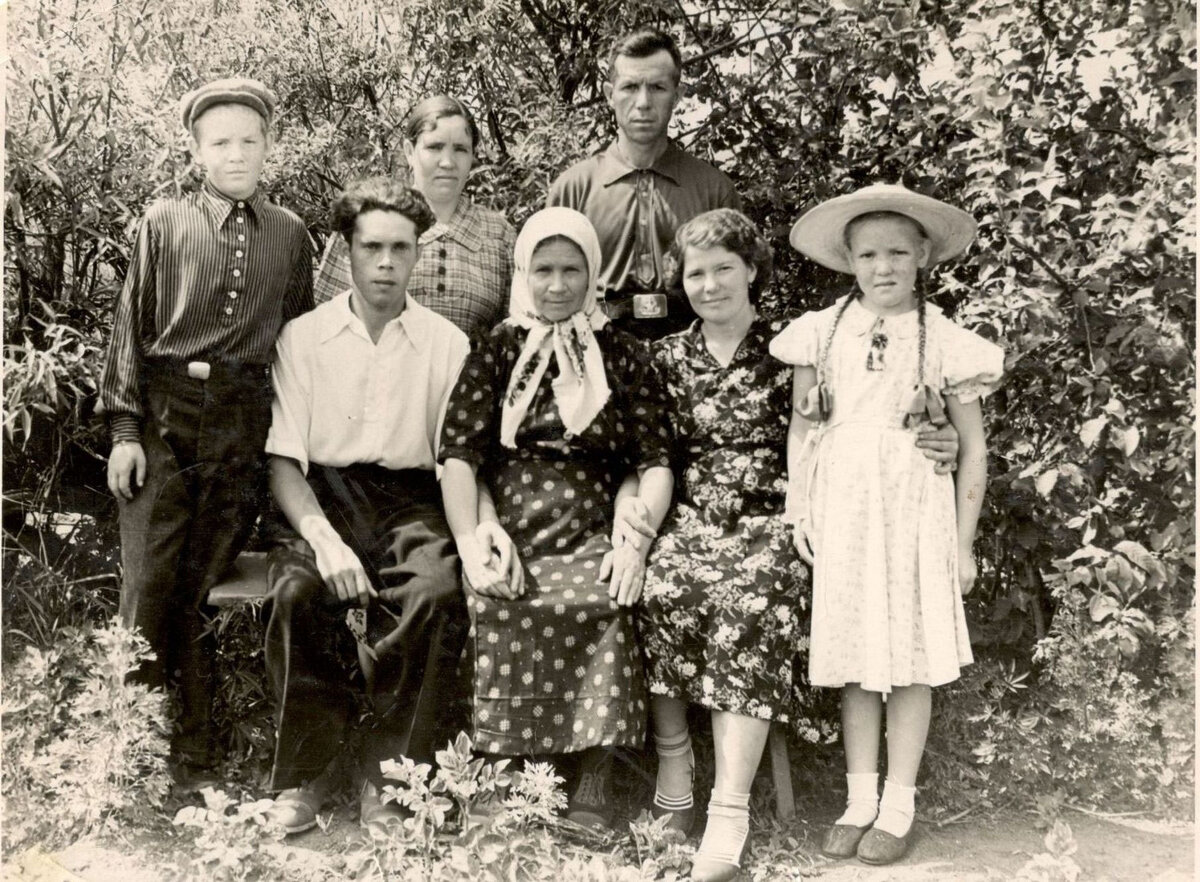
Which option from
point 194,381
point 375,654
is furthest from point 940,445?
point 194,381

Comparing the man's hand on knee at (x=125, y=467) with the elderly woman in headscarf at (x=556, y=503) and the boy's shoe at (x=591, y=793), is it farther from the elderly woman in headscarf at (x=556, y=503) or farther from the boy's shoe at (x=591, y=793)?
the boy's shoe at (x=591, y=793)

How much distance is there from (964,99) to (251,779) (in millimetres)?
3222

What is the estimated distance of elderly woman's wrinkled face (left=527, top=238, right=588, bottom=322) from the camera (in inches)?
135

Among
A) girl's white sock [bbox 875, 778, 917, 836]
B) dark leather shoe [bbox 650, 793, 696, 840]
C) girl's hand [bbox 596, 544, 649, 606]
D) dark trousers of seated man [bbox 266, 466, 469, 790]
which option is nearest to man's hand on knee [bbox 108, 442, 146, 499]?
dark trousers of seated man [bbox 266, 466, 469, 790]

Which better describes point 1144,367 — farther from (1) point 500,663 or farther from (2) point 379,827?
(2) point 379,827

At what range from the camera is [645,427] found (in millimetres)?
3529

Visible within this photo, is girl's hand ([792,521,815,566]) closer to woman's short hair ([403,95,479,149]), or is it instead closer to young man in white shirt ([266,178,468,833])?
young man in white shirt ([266,178,468,833])

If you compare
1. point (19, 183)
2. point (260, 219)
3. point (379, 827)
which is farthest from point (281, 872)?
point (19, 183)

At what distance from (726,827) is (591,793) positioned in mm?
415

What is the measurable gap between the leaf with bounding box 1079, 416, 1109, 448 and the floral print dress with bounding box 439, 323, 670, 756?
4.15ft

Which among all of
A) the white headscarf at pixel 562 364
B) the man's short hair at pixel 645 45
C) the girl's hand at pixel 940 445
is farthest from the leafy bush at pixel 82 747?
the man's short hair at pixel 645 45

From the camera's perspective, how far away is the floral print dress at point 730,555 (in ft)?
10.5

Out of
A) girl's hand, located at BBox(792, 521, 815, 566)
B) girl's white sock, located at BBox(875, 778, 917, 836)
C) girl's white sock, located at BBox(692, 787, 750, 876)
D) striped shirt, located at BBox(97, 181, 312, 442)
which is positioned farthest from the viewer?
striped shirt, located at BBox(97, 181, 312, 442)

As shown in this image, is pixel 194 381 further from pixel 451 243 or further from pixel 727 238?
pixel 727 238
